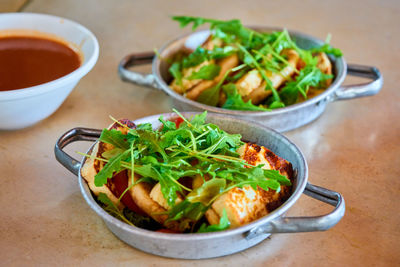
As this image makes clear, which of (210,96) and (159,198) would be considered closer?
(159,198)

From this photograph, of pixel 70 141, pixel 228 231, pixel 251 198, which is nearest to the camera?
pixel 228 231

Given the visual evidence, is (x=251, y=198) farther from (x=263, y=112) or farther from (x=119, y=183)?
(x=263, y=112)

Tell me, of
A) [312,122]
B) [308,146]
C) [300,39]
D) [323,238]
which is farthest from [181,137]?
[300,39]

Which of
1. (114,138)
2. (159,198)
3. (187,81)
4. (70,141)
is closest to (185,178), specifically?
(159,198)

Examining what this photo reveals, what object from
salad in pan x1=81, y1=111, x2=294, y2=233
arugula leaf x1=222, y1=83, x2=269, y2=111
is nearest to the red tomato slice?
salad in pan x1=81, y1=111, x2=294, y2=233

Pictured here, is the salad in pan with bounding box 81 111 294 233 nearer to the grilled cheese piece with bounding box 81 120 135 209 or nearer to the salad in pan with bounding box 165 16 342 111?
the grilled cheese piece with bounding box 81 120 135 209

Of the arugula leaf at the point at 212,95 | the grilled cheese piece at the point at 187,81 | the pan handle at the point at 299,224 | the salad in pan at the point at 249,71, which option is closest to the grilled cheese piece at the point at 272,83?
the salad in pan at the point at 249,71
